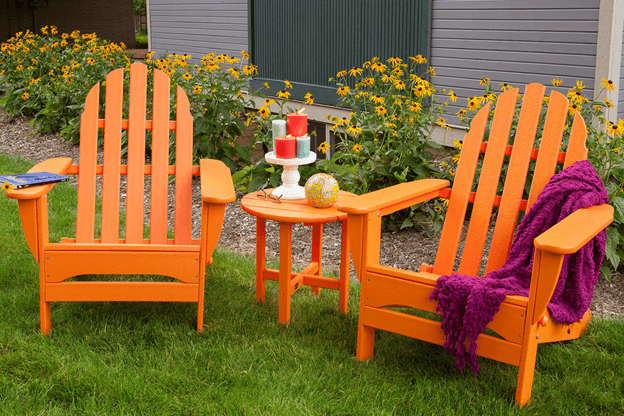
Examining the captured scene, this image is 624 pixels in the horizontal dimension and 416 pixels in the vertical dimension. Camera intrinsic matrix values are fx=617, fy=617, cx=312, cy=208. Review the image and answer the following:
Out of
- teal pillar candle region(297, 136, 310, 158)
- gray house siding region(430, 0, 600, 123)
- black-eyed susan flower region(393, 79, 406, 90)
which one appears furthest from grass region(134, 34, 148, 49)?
teal pillar candle region(297, 136, 310, 158)

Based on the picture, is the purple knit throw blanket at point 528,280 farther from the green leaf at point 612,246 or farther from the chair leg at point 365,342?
the green leaf at point 612,246

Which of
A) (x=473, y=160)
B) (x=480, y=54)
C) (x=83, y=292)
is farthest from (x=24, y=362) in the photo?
(x=480, y=54)

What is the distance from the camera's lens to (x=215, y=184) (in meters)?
2.57

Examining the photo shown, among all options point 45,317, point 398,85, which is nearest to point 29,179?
point 45,317

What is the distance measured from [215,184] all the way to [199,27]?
6.64 m

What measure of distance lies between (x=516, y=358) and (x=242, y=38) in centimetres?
647

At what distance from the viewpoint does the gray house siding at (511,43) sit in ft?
13.7

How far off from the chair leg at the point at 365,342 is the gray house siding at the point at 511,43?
8.91ft

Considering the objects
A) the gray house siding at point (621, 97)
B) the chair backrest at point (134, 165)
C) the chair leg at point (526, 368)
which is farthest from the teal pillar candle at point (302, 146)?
the gray house siding at point (621, 97)

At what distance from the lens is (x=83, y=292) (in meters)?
2.48

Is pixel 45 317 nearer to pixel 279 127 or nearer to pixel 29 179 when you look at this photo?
pixel 29 179

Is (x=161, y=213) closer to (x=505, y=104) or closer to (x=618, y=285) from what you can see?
(x=505, y=104)

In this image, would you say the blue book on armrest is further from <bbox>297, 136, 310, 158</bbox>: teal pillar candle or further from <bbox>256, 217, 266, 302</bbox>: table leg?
<bbox>297, 136, 310, 158</bbox>: teal pillar candle

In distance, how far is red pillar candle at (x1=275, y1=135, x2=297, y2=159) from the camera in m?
2.66
